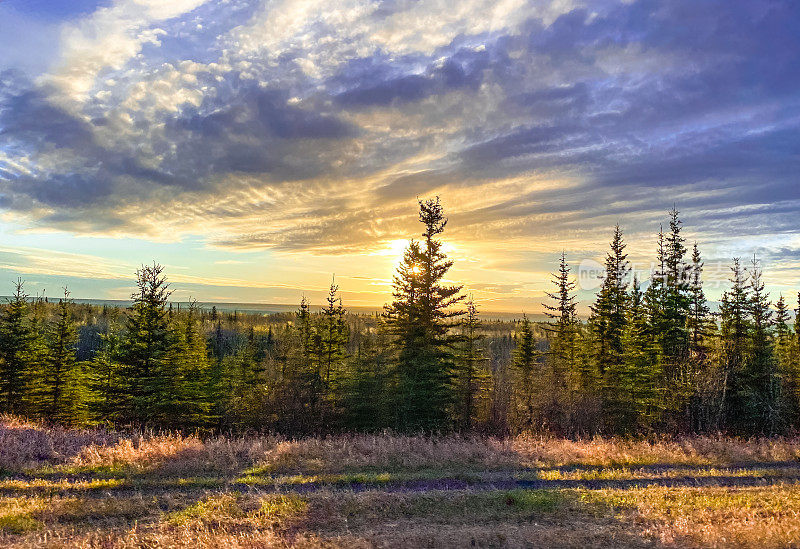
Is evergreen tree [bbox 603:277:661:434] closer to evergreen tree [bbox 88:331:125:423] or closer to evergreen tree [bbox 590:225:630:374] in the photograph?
evergreen tree [bbox 590:225:630:374]

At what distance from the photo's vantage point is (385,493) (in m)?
10.7

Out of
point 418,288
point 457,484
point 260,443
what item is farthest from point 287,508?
point 418,288

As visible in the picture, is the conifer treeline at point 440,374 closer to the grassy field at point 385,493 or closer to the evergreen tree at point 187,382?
the evergreen tree at point 187,382

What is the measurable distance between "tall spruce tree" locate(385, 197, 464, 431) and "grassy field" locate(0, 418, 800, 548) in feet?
Result: 31.5

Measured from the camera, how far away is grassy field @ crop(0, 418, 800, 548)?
323 inches

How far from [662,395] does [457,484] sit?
2387cm

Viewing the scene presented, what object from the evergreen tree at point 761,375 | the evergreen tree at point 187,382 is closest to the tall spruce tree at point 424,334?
the evergreen tree at point 187,382

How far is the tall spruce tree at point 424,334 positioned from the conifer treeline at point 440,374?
0.09 metres

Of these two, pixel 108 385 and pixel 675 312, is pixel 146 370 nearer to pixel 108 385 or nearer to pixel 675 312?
pixel 108 385

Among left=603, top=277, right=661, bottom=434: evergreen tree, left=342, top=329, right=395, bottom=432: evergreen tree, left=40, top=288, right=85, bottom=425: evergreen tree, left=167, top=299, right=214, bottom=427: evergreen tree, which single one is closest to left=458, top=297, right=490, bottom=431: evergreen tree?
left=342, top=329, right=395, bottom=432: evergreen tree

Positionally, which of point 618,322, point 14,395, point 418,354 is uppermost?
point 618,322

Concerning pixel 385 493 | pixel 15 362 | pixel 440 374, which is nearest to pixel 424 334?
pixel 440 374

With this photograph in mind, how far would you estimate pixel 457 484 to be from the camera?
12.2m

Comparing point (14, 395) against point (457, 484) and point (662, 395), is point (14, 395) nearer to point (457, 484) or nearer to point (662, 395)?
point (457, 484)
